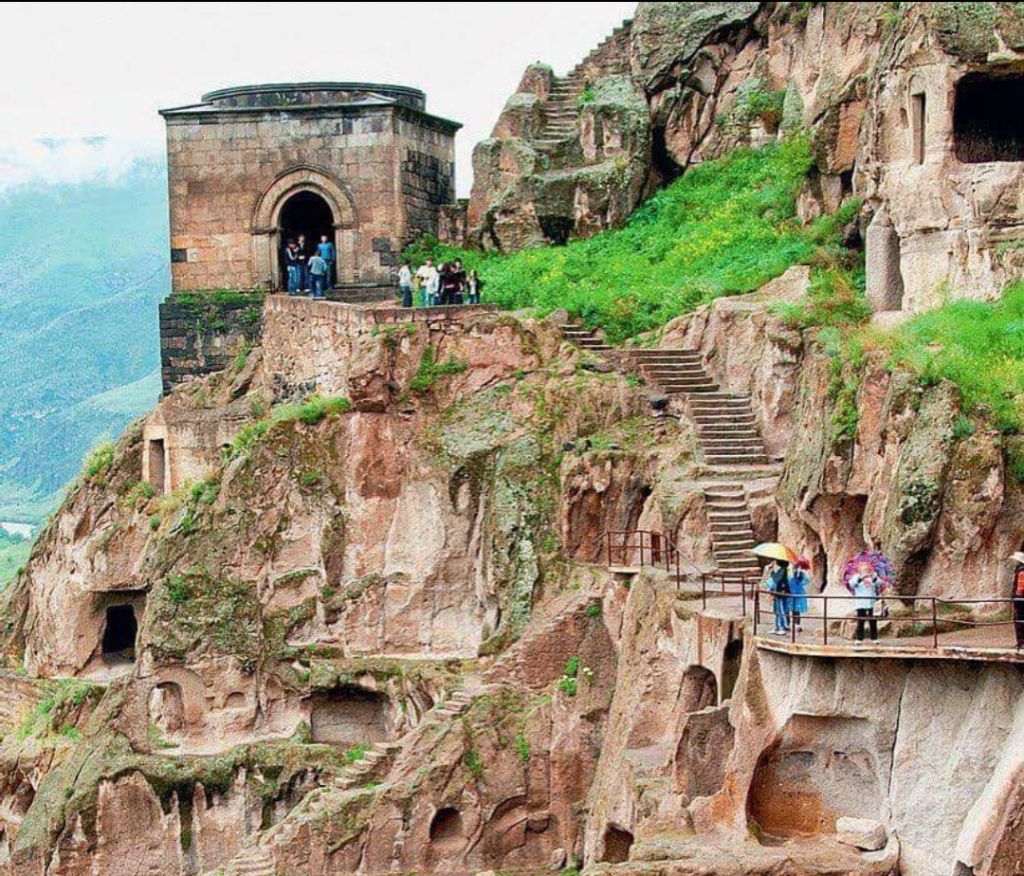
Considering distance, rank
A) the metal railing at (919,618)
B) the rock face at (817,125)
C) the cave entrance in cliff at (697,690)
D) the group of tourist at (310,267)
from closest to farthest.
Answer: the metal railing at (919,618), the cave entrance in cliff at (697,690), the rock face at (817,125), the group of tourist at (310,267)

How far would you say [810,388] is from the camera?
44.3 metres

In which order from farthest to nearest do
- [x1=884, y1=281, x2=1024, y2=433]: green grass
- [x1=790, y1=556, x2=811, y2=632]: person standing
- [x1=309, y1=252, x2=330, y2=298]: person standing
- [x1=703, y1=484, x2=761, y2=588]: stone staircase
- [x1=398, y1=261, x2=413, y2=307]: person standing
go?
[x1=309, y1=252, x2=330, y2=298]: person standing
[x1=398, y1=261, x2=413, y2=307]: person standing
[x1=703, y1=484, x2=761, y2=588]: stone staircase
[x1=884, y1=281, x2=1024, y2=433]: green grass
[x1=790, y1=556, x2=811, y2=632]: person standing

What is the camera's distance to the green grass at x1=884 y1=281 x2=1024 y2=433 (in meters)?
39.8

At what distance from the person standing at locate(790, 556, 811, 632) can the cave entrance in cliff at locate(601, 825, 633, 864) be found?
4638 millimetres

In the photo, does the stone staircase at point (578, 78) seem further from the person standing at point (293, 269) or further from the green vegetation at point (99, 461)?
the green vegetation at point (99, 461)

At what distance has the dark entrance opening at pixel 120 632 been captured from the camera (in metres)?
56.3

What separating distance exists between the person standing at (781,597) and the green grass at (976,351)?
3.29 meters

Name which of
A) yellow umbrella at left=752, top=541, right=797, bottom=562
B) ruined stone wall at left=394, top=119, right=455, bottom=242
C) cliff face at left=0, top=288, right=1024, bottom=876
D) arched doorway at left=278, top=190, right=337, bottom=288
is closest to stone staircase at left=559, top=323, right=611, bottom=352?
cliff face at left=0, top=288, right=1024, bottom=876

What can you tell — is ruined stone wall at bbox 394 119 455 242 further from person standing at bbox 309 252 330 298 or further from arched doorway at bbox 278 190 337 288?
person standing at bbox 309 252 330 298

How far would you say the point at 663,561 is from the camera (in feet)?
150

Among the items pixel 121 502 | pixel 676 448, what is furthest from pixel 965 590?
pixel 121 502

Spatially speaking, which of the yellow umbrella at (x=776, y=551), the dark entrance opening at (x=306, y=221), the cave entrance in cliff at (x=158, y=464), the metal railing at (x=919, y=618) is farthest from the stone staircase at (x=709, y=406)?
the cave entrance in cliff at (x=158, y=464)

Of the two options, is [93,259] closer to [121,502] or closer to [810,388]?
[121,502]

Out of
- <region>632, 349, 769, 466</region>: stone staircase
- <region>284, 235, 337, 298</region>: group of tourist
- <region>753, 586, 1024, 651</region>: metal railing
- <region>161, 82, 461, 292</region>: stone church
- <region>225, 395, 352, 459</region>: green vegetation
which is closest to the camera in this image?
<region>753, 586, 1024, 651</region>: metal railing
